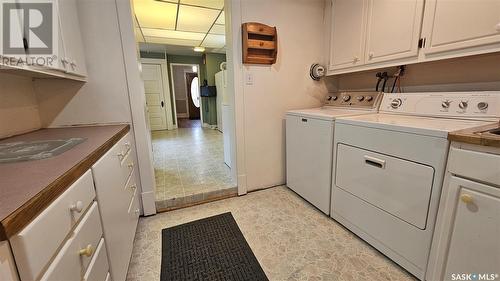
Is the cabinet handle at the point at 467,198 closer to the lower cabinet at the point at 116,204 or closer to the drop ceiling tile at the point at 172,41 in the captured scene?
the lower cabinet at the point at 116,204

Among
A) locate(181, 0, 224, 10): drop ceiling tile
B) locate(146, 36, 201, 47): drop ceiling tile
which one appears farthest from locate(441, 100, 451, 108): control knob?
locate(146, 36, 201, 47): drop ceiling tile

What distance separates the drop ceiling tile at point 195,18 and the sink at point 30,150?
102 inches

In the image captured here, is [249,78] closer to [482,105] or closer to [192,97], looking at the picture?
[482,105]

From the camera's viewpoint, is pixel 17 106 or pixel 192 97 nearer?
pixel 17 106

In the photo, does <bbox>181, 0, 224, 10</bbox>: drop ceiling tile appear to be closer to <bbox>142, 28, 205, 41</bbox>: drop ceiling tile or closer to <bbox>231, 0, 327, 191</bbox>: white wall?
<bbox>231, 0, 327, 191</bbox>: white wall

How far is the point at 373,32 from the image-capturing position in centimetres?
178

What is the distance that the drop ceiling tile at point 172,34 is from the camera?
4.10 meters

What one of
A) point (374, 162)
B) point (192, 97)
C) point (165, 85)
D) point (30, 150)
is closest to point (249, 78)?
point (374, 162)

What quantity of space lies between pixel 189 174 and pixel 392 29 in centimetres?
252

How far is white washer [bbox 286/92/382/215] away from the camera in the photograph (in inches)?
71.5

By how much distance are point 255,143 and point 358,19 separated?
150cm

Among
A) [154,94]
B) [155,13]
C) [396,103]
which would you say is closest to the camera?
[396,103]

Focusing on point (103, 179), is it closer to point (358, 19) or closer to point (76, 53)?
point (76, 53)

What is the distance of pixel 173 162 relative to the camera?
3252 mm
